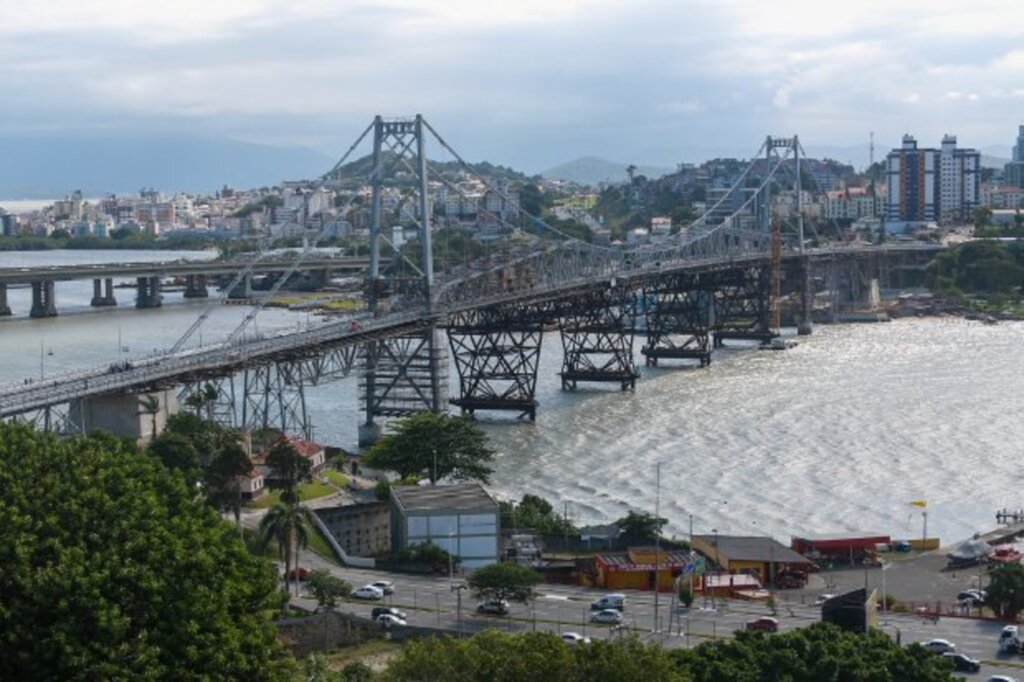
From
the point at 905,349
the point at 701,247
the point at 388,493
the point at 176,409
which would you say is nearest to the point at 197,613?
the point at 388,493

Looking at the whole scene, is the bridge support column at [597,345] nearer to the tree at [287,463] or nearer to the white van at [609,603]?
the tree at [287,463]

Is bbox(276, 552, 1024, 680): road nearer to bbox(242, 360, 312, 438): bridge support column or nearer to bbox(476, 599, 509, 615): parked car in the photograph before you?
bbox(476, 599, 509, 615): parked car

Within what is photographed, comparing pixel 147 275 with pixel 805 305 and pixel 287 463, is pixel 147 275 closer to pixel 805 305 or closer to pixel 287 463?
pixel 805 305

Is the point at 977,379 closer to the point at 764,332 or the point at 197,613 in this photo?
the point at 764,332

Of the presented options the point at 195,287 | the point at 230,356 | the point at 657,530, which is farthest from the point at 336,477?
the point at 195,287

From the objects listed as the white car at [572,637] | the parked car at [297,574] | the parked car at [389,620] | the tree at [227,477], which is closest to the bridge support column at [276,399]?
the tree at [227,477]

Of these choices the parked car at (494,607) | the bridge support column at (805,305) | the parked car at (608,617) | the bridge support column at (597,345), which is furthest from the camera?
the bridge support column at (805,305)
